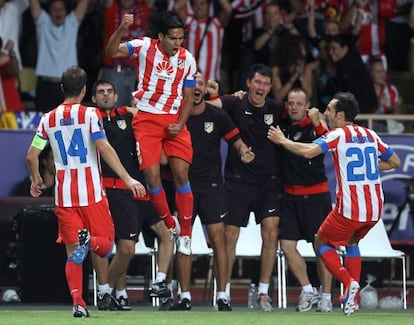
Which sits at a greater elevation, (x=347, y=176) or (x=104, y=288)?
(x=347, y=176)

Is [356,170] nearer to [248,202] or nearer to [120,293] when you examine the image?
[248,202]

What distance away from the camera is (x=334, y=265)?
1421cm

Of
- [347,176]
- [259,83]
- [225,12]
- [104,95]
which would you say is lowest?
[347,176]

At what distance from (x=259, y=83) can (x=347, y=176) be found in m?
2.19

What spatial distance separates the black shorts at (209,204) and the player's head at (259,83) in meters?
1.07

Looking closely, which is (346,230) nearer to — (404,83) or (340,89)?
(340,89)

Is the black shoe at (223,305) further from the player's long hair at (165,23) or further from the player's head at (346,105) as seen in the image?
the player's long hair at (165,23)

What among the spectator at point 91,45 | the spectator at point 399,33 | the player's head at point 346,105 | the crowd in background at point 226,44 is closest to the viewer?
the player's head at point 346,105

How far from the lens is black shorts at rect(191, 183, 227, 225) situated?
15.7 m

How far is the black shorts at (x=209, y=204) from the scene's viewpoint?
15711mm

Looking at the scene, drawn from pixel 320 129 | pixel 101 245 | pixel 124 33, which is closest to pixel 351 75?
pixel 124 33

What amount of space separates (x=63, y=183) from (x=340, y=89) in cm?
719

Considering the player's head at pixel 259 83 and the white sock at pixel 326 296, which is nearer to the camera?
the white sock at pixel 326 296

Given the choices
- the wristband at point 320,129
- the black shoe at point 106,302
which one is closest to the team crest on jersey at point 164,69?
the wristband at point 320,129
